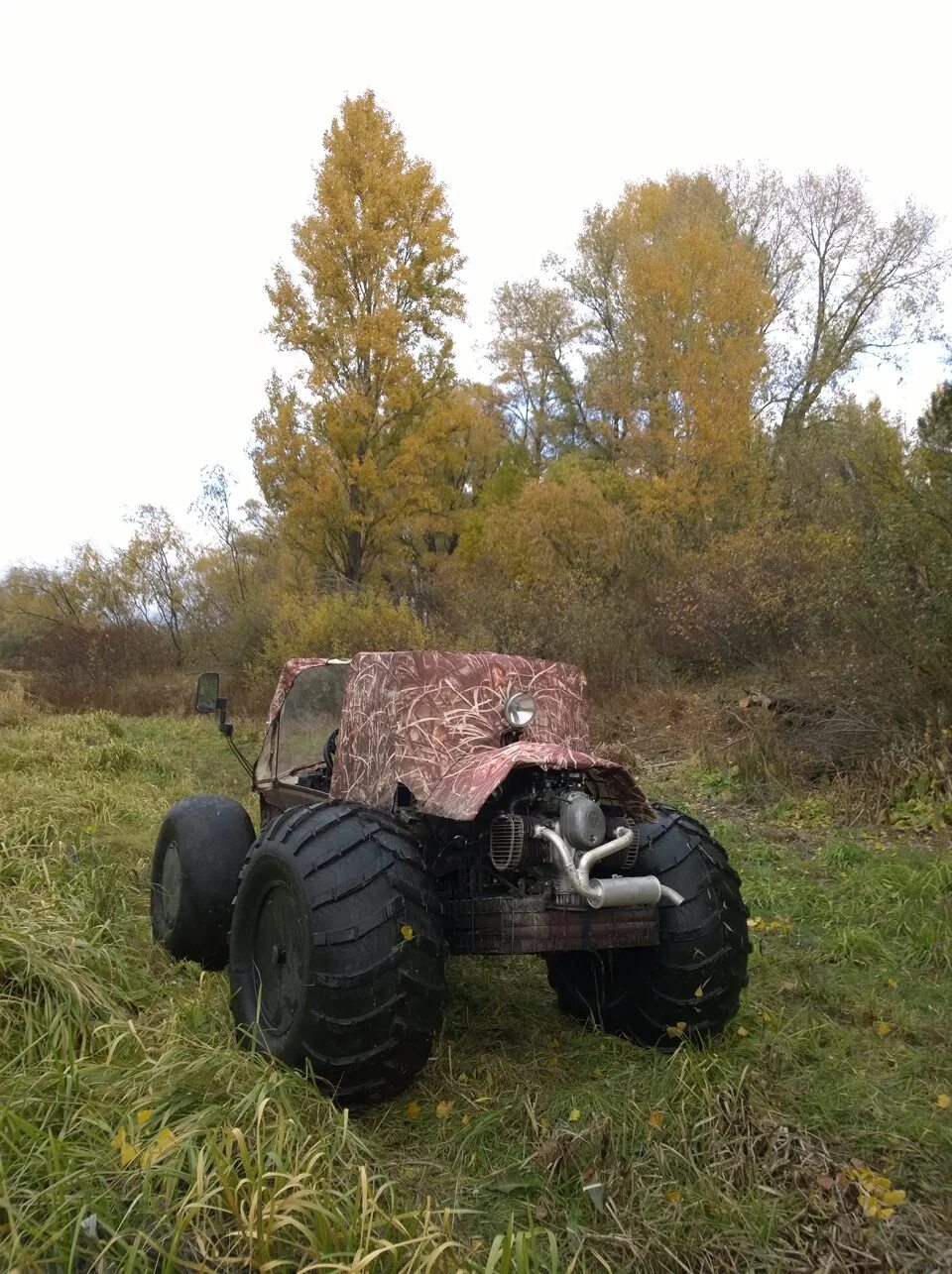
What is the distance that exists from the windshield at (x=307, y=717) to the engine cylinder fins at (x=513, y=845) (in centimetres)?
232

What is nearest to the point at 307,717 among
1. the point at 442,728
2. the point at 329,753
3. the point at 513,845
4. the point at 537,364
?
the point at 329,753

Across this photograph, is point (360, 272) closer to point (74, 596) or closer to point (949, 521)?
point (949, 521)

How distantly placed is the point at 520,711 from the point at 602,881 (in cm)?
91

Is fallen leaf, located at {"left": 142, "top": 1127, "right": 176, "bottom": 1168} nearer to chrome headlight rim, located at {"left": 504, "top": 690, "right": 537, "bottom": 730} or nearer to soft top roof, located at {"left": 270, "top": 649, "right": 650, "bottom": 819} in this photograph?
soft top roof, located at {"left": 270, "top": 649, "right": 650, "bottom": 819}

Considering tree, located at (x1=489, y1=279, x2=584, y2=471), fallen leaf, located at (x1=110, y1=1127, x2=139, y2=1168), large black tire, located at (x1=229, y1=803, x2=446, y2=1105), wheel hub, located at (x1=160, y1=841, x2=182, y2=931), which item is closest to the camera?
fallen leaf, located at (x1=110, y1=1127, x2=139, y2=1168)

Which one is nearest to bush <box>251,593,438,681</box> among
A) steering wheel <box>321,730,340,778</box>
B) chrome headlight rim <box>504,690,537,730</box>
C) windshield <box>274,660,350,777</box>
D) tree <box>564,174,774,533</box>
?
tree <box>564,174,774,533</box>

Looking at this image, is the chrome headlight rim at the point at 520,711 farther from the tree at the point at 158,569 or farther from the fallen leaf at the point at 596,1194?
the tree at the point at 158,569

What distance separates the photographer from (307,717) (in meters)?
5.68

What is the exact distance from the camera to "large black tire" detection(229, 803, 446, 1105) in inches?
123

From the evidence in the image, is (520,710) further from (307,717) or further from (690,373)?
(690,373)

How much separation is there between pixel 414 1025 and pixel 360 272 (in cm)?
1731

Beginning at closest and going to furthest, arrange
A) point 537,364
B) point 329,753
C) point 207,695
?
point 329,753, point 207,695, point 537,364

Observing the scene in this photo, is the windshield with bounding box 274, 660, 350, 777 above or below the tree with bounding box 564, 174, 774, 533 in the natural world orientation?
below

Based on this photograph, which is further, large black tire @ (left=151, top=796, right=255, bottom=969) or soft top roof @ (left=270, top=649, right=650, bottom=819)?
large black tire @ (left=151, top=796, right=255, bottom=969)
